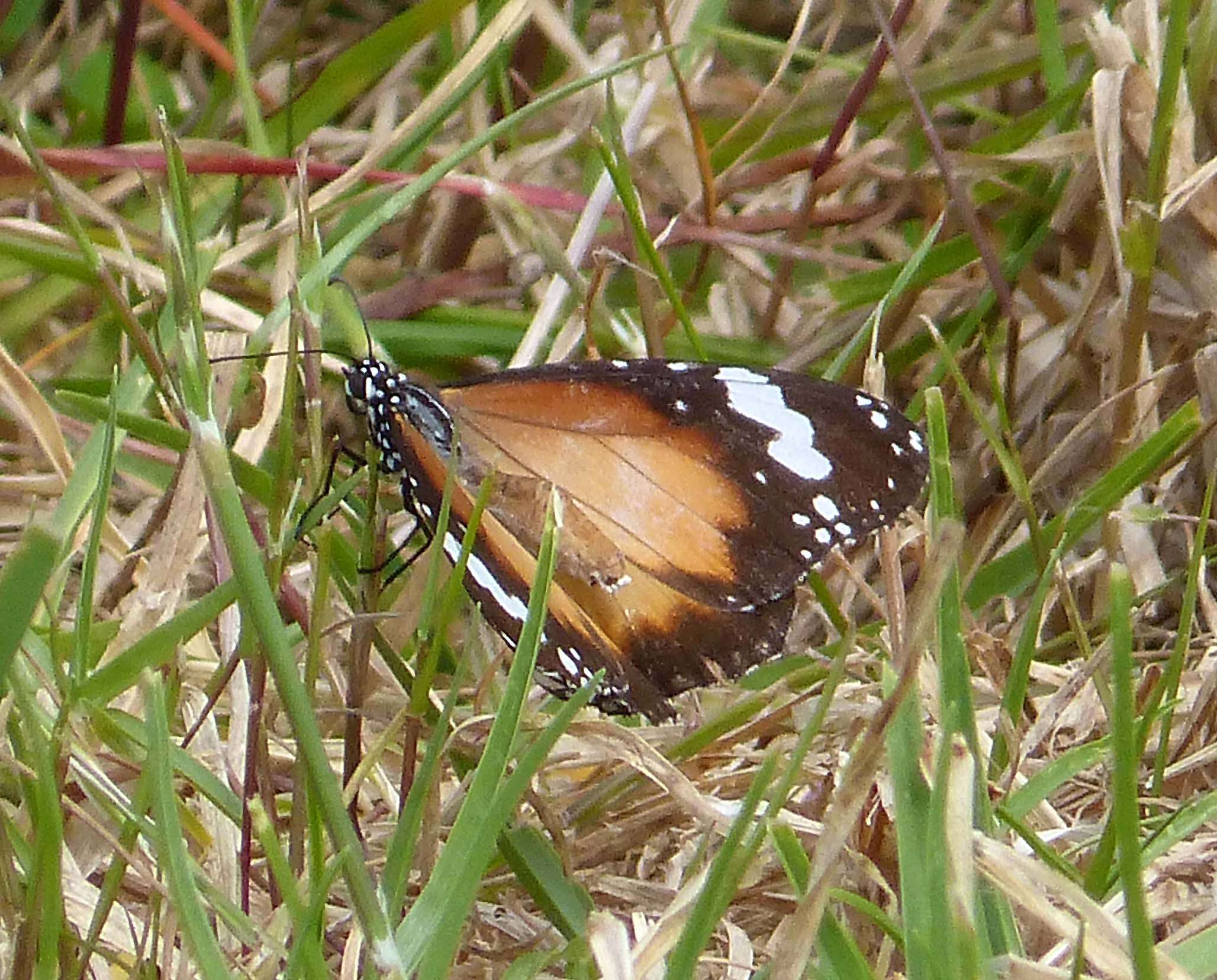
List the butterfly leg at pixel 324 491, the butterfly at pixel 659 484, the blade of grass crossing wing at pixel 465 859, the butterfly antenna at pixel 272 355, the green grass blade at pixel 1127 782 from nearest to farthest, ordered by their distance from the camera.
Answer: the green grass blade at pixel 1127 782, the blade of grass crossing wing at pixel 465 859, the butterfly leg at pixel 324 491, the butterfly antenna at pixel 272 355, the butterfly at pixel 659 484

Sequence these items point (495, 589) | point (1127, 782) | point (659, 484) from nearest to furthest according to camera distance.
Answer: point (1127, 782) → point (495, 589) → point (659, 484)

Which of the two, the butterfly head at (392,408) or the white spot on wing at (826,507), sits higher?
the butterfly head at (392,408)

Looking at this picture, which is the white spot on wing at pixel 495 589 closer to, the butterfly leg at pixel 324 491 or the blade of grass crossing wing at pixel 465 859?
the butterfly leg at pixel 324 491

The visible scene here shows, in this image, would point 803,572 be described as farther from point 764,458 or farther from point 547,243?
point 547,243

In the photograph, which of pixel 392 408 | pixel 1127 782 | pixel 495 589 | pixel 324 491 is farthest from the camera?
pixel 392 408

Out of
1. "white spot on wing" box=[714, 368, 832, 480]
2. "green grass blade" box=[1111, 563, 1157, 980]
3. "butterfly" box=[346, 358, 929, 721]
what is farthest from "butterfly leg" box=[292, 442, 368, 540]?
"green grass blade" box=[1111, 563, 1157, 980]

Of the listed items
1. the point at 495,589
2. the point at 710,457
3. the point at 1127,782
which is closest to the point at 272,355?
the point at 495,589

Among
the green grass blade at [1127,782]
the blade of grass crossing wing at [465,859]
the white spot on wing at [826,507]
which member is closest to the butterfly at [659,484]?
the white spot on wing at [826,507]

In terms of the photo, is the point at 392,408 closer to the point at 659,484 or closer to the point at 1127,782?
the point at 659,484
